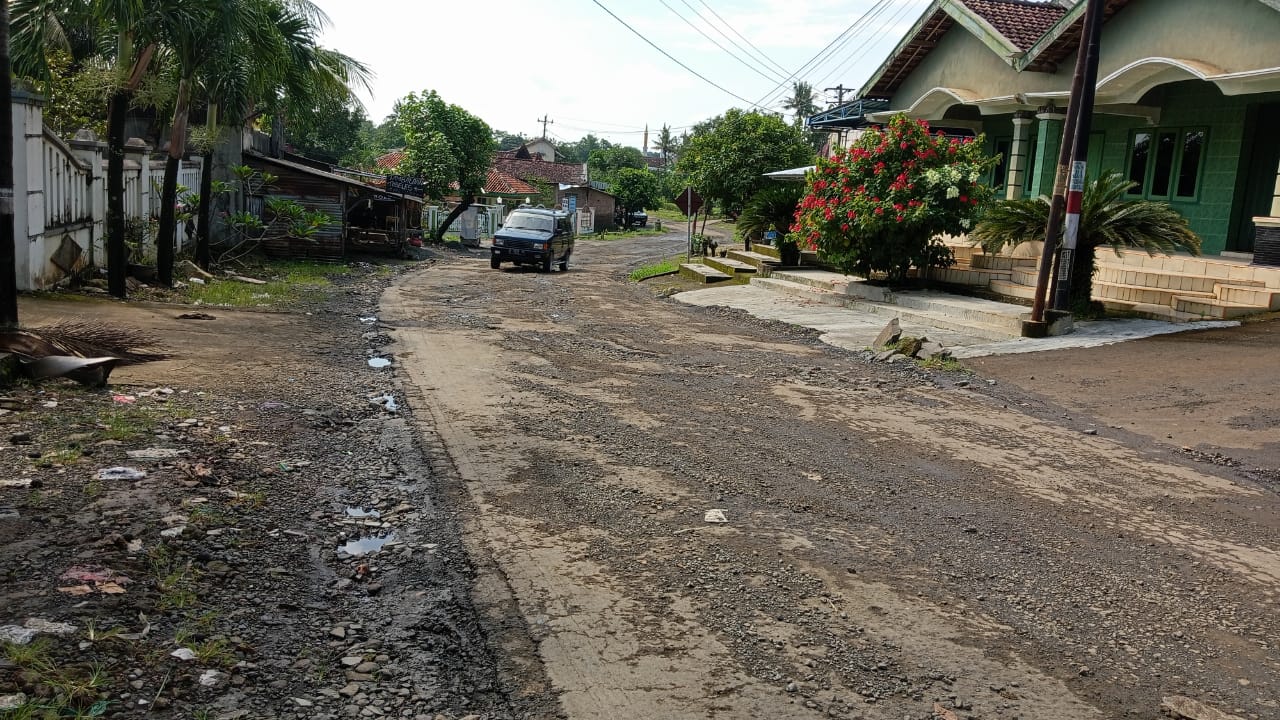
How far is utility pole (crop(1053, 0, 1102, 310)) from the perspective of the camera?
11.5m

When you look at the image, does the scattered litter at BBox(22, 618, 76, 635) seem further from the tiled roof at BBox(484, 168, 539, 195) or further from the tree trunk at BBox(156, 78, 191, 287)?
the tiled roof at BBox(484, 168, 539, 195)

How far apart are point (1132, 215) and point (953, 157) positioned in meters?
4.05

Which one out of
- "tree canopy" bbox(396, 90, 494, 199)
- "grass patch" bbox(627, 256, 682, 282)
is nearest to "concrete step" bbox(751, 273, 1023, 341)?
"grass patch" bbox(627, 256, 682, 282)

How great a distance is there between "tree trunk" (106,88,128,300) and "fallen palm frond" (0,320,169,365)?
3.54 meters

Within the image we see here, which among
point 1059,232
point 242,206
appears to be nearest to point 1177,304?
point 1059,232

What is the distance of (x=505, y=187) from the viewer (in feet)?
183

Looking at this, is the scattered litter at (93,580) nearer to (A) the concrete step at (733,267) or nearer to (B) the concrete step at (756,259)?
(B) the concrete step at (756,259)

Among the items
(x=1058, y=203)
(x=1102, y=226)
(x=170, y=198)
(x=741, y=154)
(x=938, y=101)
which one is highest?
A: (x=938, y=101)

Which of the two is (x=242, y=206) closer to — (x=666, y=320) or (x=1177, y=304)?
(x=666, y=320)

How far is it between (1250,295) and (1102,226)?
7.35 feet

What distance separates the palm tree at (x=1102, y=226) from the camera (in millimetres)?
12977

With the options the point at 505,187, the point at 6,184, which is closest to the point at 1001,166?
the point at 6,184

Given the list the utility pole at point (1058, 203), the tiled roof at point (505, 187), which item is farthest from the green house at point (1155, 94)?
the tiled roof at point (505, 187)

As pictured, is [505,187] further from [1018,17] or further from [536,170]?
[1018,17]
